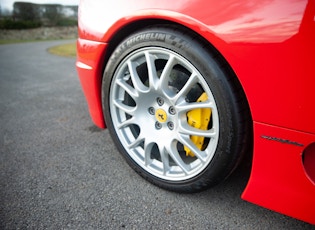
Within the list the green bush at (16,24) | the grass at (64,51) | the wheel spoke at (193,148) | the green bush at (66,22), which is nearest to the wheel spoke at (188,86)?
the wheel spoke at (193,148)

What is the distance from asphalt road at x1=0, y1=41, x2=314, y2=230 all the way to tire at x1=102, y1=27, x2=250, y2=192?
137 mm

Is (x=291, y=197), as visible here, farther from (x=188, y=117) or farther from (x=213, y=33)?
(x=213, y=33)

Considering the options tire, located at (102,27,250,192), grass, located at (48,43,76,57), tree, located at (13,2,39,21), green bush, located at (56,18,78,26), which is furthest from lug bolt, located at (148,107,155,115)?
green bush, located at (56,18,78,26)

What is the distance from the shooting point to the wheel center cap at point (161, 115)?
4.61 feet

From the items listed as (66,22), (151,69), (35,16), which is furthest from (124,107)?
(66,22)

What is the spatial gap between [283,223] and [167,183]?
645 millimetres

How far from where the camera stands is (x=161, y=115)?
1.42 m

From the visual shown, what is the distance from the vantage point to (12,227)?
1201 millimetres

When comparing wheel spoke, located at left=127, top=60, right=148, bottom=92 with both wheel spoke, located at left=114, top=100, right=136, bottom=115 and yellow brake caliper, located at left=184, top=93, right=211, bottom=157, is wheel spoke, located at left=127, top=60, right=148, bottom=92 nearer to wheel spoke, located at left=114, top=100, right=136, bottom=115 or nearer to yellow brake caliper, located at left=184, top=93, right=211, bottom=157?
wheel spoke, located at left=114, top=100, right=136, bottom=115

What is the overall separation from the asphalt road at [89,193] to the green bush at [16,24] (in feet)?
55.0

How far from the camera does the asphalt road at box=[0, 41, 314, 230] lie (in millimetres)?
1236

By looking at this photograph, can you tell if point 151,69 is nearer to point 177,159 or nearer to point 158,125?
point 158,125

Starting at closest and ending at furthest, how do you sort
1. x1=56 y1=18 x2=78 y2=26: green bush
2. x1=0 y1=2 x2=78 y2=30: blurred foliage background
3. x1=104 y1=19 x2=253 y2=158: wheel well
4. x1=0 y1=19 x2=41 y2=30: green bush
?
x1=104 y1=19 x2=253 y2=158: wheel well, x1=0 y1=19 x2=41 y2=30: green bush, x1=0 y1=2 x2=78 y2=30: blurred foliage background, x1=56 y1=18 x2=78 y2=26: green bush

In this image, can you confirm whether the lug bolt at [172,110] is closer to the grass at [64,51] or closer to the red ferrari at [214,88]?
the red ferrari at [214,88]
